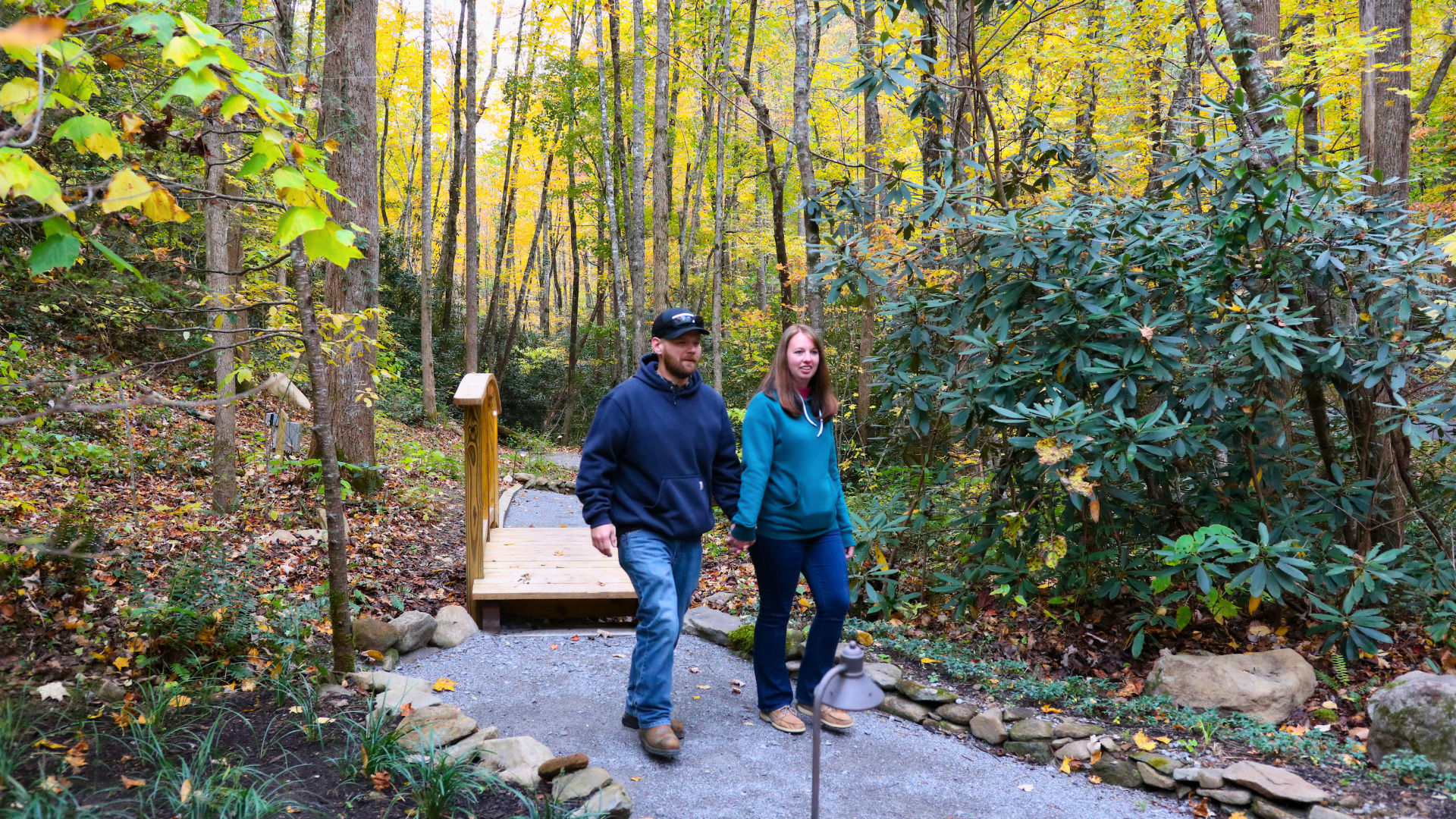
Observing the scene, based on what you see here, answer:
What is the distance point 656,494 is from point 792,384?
0.77 metres

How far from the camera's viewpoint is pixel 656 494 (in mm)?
3381

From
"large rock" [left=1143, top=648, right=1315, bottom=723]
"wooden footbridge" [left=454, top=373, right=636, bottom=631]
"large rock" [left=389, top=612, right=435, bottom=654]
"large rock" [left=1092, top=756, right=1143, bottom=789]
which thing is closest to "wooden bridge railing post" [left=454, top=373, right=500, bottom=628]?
"wooden footbridge" [left=454, top=373, right=636, bottom=631]

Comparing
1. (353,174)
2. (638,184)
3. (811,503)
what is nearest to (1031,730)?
(811,503)

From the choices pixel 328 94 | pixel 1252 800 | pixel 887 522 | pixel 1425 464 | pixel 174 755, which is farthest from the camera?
pixel 328 94

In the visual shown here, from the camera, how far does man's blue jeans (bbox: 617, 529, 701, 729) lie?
327cm

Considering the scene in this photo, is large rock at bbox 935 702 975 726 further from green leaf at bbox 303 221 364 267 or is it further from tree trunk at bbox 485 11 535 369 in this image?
tree trunk at bbox 485 11 535 369

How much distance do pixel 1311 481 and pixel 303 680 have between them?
497cm

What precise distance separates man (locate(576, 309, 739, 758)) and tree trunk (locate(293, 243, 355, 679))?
107cm

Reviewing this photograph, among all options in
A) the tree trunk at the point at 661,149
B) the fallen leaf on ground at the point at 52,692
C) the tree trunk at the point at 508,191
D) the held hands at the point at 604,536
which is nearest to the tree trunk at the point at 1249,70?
the held hands at the point at 604,536

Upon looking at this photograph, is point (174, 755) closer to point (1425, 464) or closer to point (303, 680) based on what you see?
point (303, 680)

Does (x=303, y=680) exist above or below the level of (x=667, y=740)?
above

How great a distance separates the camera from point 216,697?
3201mm

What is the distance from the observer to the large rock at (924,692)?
157 inches

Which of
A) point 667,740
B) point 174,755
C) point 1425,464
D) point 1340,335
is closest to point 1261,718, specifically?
point 1340,335
